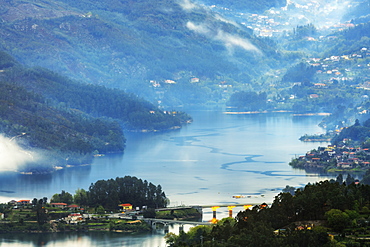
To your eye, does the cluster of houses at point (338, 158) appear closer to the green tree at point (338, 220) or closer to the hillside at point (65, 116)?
the hillside at point (65, 116)

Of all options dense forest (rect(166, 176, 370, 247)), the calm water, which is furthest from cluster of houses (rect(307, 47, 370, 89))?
dense forest (rect(166, 176, 370, 247))

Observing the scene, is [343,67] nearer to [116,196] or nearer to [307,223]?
[116,196]

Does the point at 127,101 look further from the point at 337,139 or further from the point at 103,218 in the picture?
the point at 103,218

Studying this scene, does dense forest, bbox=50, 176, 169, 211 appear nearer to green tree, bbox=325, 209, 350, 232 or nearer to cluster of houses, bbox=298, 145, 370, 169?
green tree, bbox=325, 209, 350, 232

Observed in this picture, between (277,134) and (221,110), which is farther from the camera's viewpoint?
(221,110)

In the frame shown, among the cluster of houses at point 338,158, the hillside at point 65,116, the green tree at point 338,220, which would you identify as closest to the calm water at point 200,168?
the cluster of houses at point 338,158

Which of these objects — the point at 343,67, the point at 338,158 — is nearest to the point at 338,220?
the point at 338,158

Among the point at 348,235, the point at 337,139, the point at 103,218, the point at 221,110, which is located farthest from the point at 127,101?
the point at 348,235

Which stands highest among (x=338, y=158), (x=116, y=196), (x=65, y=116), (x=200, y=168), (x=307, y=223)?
(x=65, y=116)
